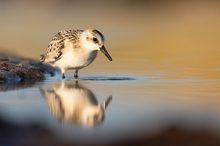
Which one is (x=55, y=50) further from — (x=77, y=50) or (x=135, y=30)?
(x=135, y=30)

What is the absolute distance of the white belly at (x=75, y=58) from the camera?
1678 centimetres

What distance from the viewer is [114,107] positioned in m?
12.8

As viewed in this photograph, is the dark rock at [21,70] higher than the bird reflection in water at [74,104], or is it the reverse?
the dark rock at [21,70]

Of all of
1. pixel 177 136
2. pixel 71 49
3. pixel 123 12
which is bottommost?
pixel 177 136

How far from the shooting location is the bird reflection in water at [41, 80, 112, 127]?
466 inches

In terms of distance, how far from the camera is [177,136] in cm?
998

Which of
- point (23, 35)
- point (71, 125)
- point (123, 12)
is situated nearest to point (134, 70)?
point (71, 125)

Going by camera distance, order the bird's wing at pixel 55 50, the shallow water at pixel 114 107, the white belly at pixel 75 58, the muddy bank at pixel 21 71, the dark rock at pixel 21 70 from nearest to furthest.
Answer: the shallow water at pixel 114 107
the muddy bank at pixel 21 71
the dark rock at pixel 21 70
the white belly at pixel 75 58
the bird's wing at pixel 55 50

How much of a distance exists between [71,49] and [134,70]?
166 centimetres

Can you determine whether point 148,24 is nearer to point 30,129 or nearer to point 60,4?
point 60,4

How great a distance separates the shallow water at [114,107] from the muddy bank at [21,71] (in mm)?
484

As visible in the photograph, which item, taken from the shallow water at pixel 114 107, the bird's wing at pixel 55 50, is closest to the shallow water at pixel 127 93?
the shallow water at pixel 114 107

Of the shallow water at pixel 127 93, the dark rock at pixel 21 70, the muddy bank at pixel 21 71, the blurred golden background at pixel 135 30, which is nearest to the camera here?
the shallow water at pixel 127 93

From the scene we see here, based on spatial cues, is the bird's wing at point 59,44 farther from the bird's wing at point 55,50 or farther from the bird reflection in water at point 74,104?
the bird reflection in water at point 74,104
